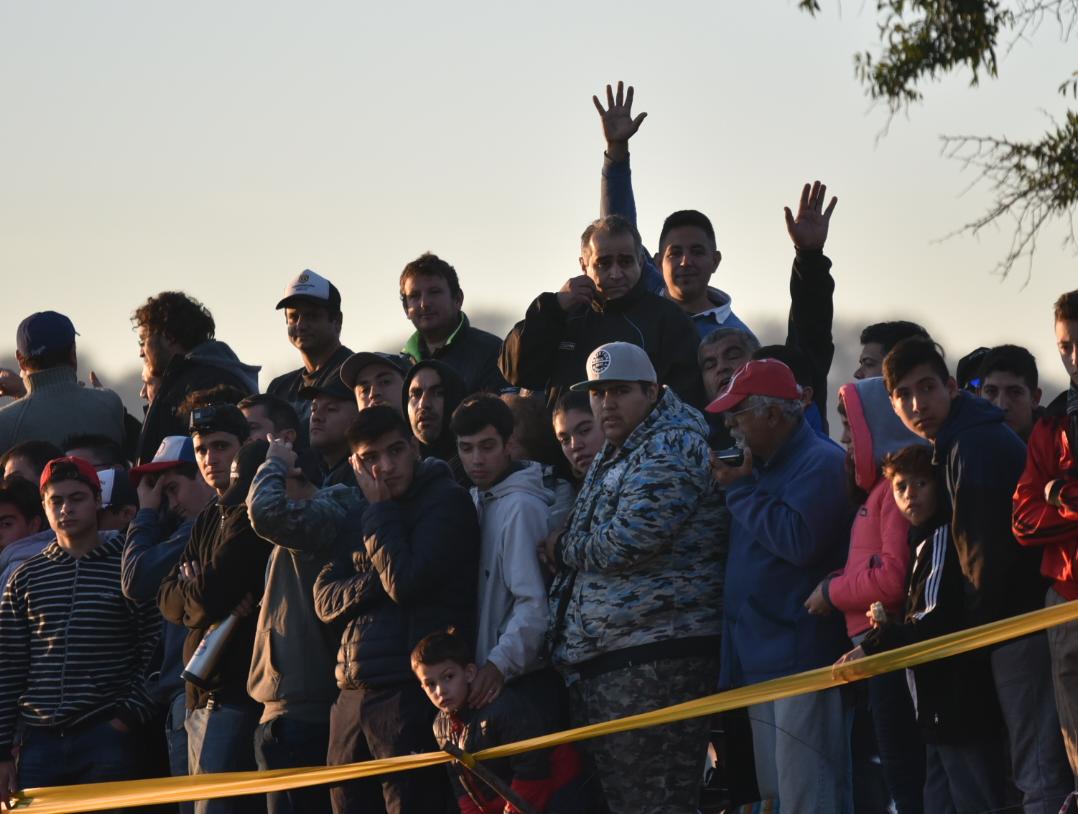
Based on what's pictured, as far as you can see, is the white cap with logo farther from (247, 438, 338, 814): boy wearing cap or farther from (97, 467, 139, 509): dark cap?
(97, 467, 139, 509): dark cap

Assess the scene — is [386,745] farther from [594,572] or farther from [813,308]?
[813,308]

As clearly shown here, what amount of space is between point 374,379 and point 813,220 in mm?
2378

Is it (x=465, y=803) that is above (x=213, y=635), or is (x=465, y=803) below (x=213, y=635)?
below

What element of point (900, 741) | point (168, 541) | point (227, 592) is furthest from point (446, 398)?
point (900, 741)

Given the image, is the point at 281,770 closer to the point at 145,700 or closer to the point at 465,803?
the point at 465,803

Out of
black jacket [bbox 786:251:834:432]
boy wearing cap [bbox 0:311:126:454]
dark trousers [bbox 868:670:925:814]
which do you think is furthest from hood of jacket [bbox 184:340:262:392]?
dark trousers [bbox 868:670:925:814]

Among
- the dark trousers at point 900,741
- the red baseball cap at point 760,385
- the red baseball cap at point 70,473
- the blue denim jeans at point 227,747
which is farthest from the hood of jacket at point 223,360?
the dark trousers at point 900,741

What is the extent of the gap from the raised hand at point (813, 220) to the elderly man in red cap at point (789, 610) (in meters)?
1.74

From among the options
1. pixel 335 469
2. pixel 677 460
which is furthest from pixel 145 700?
pixel 677 460

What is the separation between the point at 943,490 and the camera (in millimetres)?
6578

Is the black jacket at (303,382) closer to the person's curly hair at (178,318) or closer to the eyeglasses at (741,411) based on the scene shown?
the person's curly hair at (178,318)

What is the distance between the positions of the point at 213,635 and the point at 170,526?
1.00 m

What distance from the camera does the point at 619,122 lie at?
10.5 m

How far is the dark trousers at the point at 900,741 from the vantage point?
685 cm
